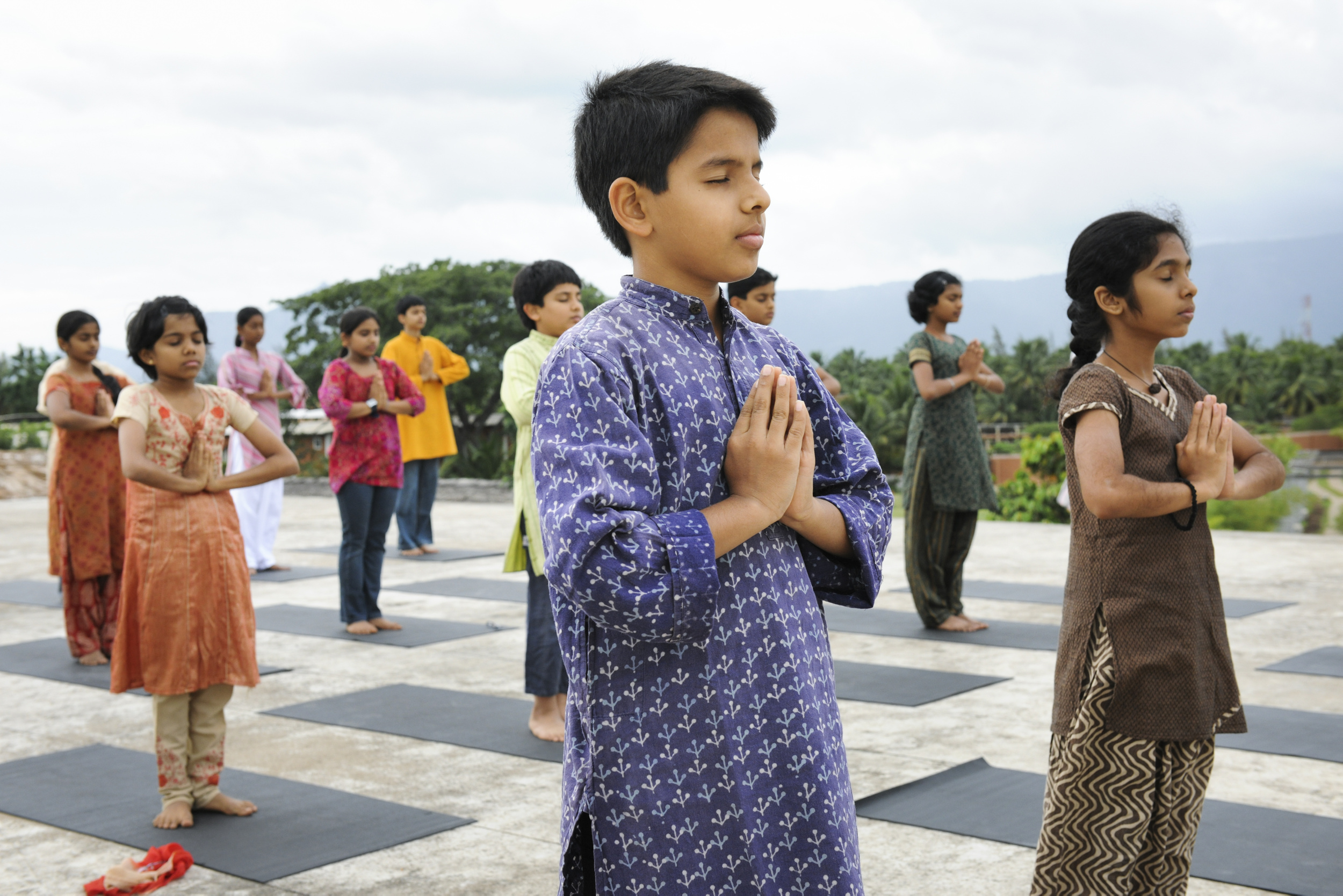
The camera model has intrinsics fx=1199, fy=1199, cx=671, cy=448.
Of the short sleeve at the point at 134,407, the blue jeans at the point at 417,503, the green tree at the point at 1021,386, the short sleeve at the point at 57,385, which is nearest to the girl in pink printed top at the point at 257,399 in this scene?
the blue jeans at the point at 417,503

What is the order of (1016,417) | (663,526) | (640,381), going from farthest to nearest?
(1016,417), (640,381), (663,526)

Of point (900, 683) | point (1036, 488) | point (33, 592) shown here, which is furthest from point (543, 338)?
point (1036, 488)

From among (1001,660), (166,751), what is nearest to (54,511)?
(166,751)

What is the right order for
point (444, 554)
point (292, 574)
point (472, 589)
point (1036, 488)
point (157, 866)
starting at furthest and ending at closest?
point (1036, 488) → point (444, 554) → point (292, 574) → point (472, 589) → point (157, 866)

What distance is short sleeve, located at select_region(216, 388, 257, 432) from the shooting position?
3.66m

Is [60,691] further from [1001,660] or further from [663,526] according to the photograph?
[663,526]

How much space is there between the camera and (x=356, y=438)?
6.33 m

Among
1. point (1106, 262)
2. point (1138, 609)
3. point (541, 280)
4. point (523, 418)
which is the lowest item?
point (1138, 609)

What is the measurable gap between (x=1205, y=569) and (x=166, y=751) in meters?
2.82

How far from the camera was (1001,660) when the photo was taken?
213 inches

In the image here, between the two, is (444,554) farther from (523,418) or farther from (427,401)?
(523,418)

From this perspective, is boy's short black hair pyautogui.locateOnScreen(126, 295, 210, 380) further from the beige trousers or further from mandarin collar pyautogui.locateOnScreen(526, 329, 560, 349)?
mandarin collar pyautogui.locateOnScreen(526, 329, 560, 349)

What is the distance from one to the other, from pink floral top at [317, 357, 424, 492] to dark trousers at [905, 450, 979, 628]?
2702mm

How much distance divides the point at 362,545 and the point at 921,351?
10.0 feet
